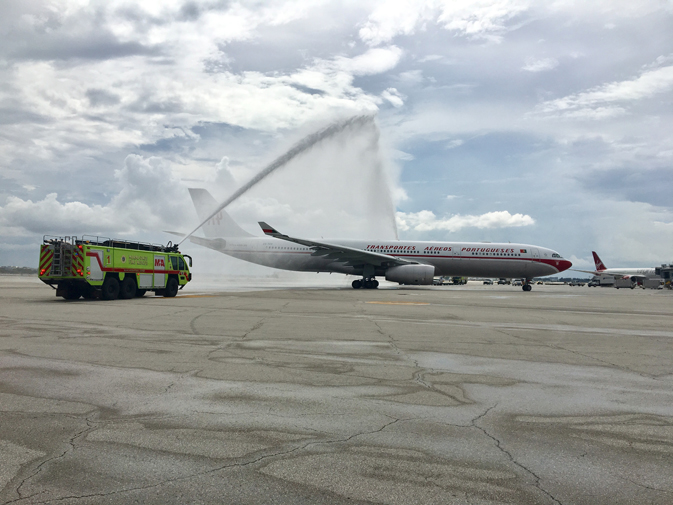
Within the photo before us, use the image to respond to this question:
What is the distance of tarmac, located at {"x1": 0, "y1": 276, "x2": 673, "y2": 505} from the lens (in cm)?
345

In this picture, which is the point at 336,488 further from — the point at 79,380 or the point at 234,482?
the point at 79,380

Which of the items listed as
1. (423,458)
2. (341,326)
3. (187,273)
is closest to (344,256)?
(187,273)

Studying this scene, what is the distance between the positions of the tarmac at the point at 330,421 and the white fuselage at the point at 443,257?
2839 centimetres

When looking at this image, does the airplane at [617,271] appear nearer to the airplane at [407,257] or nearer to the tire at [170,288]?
the airplane at [407,257]

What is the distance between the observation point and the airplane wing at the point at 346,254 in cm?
3491

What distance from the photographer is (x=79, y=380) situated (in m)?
6.53

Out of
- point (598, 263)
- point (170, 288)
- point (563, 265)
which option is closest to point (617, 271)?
point (598, 263)

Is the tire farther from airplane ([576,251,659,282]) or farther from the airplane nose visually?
airplane ([576,251,659,282])

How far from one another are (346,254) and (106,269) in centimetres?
1790

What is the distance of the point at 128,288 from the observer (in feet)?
78.1

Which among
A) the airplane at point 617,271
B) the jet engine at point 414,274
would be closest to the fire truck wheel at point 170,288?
the jet engine at point 414,274

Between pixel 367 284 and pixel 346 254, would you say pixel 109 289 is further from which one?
pixel 367 284

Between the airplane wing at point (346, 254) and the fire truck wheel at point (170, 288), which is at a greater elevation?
the airplane wing at point (346, 254)

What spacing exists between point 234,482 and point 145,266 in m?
23.3
